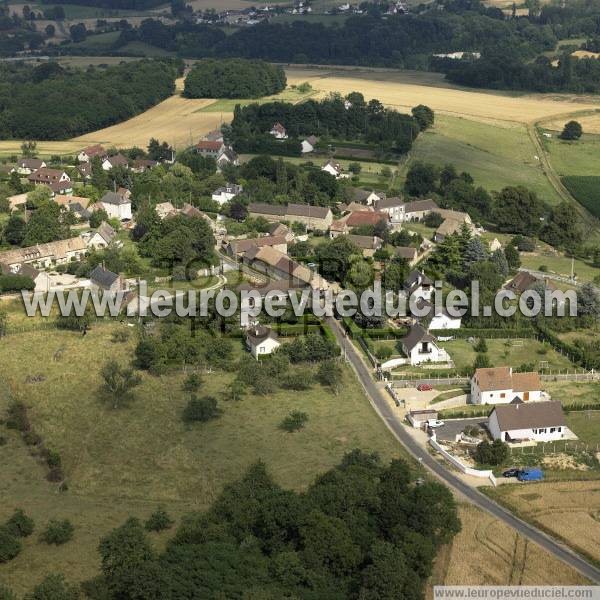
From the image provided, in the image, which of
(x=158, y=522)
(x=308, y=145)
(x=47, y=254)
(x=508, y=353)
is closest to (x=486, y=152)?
(x=308, y=145)

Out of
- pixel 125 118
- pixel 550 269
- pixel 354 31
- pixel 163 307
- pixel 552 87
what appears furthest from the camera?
pixel 354 31

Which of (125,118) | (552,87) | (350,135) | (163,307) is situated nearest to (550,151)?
(350,135)

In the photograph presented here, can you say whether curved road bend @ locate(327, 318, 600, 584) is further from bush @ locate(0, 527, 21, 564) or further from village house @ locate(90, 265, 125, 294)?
bush @ locate(0, 527, 21, 564)

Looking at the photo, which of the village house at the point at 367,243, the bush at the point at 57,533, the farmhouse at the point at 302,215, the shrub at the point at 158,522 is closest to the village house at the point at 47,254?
the farmhouse at the point at 302,215

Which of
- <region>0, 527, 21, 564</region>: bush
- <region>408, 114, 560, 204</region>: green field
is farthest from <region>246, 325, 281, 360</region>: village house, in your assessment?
<region>408, 114, 560, 204</region>: green field

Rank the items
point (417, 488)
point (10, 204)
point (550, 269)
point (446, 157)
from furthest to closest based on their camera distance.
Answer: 1. point (446, 157)
2. point (10, 204)
3. point (550, 269)
4. point (417, 488)

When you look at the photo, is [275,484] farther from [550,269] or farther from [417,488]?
[550,269]
